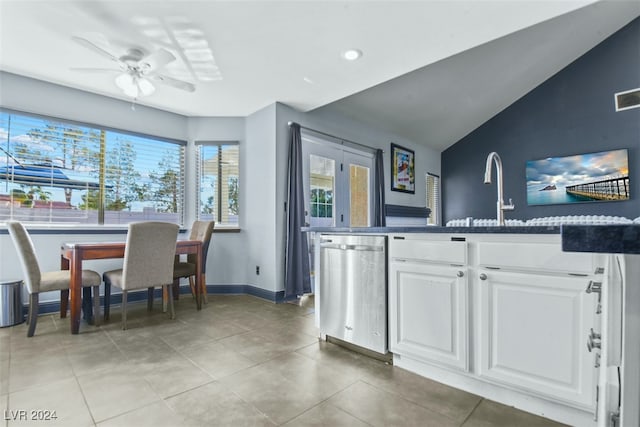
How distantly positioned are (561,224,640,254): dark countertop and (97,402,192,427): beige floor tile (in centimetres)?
165

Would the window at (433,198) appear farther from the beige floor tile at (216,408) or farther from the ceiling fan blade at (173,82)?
the beige floor tile at (216,408)

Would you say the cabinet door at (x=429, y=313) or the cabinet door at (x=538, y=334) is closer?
the cabinet door at (x=538, y=334)

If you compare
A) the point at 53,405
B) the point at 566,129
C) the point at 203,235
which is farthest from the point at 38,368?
the point at 566,129

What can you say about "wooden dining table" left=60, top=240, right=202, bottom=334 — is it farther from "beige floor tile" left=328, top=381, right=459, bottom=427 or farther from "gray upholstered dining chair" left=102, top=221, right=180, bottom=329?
"beige floor tile" left=328, top=381, right=459, bottom=427

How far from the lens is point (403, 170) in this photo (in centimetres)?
584

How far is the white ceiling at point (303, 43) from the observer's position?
2.21m

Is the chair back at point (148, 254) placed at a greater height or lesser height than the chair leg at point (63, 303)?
greater

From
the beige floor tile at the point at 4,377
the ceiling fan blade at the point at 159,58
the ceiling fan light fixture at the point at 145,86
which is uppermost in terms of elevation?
the ceiling fan blade at the point at 159,58

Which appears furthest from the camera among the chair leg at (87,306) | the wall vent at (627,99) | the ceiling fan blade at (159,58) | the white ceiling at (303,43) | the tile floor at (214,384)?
the wall vent at (627,99)

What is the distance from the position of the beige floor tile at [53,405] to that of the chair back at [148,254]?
113cm

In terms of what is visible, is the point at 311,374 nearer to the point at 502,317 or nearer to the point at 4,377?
the point at 502,317

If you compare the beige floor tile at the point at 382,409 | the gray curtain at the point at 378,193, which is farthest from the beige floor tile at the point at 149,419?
the gray curtain at the point at 378,193

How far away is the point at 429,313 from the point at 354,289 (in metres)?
0.57

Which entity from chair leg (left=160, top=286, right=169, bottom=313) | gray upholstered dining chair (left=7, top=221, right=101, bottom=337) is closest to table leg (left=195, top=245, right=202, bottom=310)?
chair leg (left=160, top=286, right=169, bottom=313)
